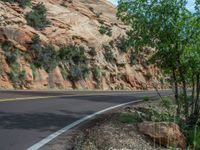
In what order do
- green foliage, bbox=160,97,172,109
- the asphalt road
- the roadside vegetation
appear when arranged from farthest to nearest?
1. green foliage, bbox=160,97,172,109
2. the roadside vegetation
3. the asphalt road

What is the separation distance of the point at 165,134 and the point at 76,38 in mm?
30443

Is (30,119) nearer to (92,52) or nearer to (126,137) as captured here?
(126,137)

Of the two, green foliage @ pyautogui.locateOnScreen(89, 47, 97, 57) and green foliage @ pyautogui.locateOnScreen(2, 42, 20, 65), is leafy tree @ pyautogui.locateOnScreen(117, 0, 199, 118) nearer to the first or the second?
green foliage @ pyautogui.locateOnScreen(2, 42, 20, 65)

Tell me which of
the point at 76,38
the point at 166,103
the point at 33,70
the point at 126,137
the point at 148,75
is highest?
the point at 76,38

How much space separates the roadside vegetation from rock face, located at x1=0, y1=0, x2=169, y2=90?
12393 mm

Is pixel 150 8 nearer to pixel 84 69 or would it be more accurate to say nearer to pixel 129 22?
pixel 129 22

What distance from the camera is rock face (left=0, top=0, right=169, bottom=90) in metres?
31.6

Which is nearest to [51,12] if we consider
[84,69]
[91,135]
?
[84,69]

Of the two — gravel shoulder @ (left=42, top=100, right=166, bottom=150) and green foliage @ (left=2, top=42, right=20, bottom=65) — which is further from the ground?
green foliage @ (left=2, top=42, right=20, bottom=65)

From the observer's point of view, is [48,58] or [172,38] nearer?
[172,38]

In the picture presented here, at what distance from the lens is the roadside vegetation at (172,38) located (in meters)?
12.3

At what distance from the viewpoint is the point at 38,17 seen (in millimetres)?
36750

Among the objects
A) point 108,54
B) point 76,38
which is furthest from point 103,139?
point 108,54

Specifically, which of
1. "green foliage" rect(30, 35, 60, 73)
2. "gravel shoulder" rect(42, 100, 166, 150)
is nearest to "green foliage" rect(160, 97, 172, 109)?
"gravel shoulder" rect(42, 100, 166, 150)
